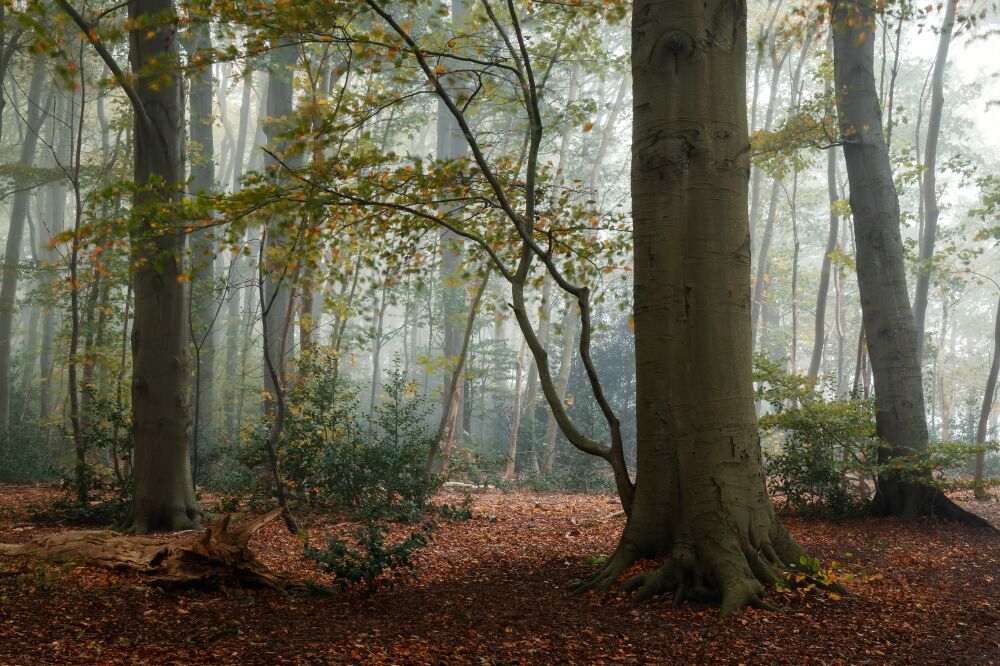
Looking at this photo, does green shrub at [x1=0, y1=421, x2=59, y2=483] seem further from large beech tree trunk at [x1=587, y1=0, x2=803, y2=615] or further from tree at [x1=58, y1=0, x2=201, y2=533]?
large beech tree trunk at [x1=587, y1=0, x2=803, y2=615]

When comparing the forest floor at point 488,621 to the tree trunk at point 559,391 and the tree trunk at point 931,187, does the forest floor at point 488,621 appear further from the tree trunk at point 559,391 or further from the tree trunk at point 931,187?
the tree trunk at point 559,391

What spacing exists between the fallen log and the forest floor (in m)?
0.10

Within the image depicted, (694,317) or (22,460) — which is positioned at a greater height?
(694,317)

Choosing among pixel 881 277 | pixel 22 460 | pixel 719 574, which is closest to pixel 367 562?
pixel 719 574

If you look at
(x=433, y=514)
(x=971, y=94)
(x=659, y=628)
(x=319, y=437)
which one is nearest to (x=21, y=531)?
(x=319, y=437)

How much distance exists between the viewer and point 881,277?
8312 millimetres

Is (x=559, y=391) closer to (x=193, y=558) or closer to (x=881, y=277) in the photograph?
(x=881, y=277)

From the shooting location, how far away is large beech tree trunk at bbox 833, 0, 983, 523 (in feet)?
26.1

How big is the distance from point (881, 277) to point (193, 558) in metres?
Result: 7.60

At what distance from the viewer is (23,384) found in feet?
62.6

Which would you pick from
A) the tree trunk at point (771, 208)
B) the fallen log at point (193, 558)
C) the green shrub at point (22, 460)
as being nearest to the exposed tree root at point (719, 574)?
the fallen log at point (193, 558)

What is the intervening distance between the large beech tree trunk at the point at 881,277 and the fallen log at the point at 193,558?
6368 mm

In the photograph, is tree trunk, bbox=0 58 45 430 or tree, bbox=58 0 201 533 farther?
tree trunk, bbox=0 58 45 430

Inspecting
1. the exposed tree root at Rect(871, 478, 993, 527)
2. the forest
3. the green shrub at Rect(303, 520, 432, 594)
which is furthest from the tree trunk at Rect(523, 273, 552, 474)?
the green shrub at Rect(303, 520, 432, 594)
